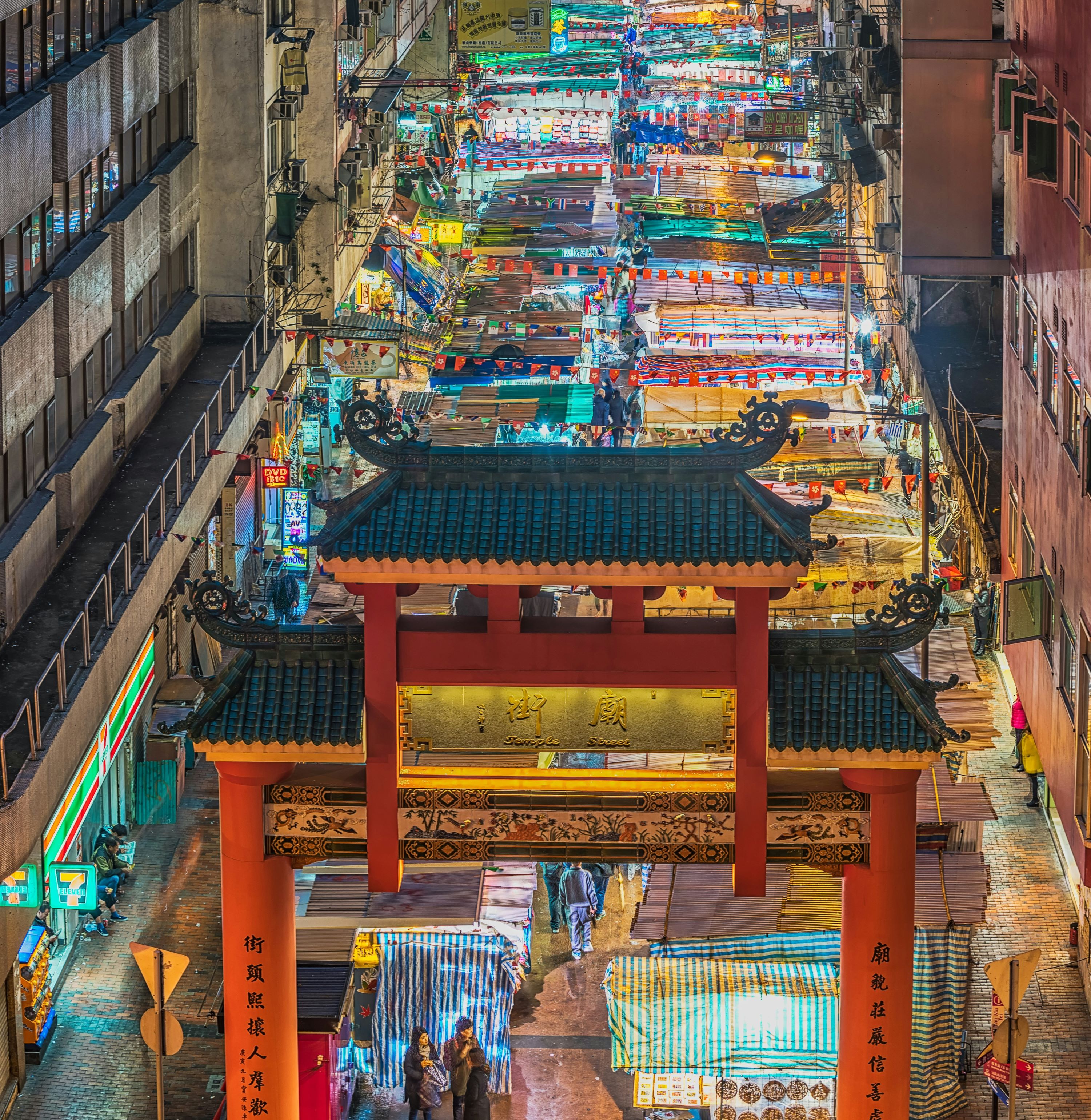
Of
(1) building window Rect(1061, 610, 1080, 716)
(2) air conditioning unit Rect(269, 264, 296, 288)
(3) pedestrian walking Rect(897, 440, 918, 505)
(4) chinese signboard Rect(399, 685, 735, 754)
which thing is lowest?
(3) pedestrian walking Rect(897, 440, 918, 505)

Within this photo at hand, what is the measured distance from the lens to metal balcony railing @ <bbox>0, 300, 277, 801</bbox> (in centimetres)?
2228

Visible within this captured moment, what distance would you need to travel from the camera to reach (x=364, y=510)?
18547 mm

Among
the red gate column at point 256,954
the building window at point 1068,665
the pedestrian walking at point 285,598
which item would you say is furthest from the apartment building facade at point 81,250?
the building window at point 1068,665

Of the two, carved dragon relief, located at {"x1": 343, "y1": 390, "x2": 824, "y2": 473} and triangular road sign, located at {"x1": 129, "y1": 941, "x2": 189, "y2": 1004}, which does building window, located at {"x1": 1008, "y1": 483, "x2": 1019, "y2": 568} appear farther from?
triangular road sign, located at {"x1": 129, "y1": 941, "x2": 189, "y2": 1004}

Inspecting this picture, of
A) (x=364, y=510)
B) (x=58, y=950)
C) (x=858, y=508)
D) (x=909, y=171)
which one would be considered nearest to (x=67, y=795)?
(x=58, y=950)

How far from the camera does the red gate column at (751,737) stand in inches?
733

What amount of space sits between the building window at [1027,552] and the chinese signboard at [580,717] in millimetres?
10528

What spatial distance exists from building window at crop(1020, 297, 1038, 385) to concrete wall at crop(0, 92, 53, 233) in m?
14.2

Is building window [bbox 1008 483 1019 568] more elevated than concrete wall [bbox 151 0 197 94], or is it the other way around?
concrete wall [bbox 151 0 197 94]

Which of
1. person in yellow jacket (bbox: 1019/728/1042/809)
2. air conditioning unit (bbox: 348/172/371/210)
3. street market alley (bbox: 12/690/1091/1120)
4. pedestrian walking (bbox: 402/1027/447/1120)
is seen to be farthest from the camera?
air conditioning unit (bbox: 348/172/371/210)

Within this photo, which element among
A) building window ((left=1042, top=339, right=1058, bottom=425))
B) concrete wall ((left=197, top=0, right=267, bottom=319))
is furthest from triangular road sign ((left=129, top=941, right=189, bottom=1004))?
concrete wall ((left=197, top=0, right=267, bottom=319))

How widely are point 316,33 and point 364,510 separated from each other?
3083 cm

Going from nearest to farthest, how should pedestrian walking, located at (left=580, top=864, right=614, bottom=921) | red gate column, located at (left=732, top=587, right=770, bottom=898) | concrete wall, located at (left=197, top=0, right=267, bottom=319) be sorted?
red gate column, located at (left=732, top=587, right=770, bottom=898)
pedestrian walking, located at (left=580, top=864, right=614, bottom=921)
concrete wall, located at (left=197, top=0, right=267, bottom=319)

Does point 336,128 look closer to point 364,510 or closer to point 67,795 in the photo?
point 67,795
